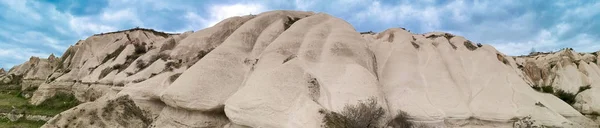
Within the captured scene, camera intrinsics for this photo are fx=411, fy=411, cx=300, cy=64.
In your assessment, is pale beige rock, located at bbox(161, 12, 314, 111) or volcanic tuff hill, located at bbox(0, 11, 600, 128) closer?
volcanic tuff hill, located at bbox(0, 11, 600, 128)

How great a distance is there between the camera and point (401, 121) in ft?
49.6

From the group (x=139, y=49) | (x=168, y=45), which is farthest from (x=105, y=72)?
(x=168, y=45)

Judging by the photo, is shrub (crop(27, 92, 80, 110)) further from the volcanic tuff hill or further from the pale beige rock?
the pale beige rock

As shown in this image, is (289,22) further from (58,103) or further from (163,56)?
(58,103)

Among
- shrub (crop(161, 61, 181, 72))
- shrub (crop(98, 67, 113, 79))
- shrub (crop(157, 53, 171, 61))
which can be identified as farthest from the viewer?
shrub (crop(98, 67, 113, 79))

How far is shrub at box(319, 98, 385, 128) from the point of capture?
41.9 ft

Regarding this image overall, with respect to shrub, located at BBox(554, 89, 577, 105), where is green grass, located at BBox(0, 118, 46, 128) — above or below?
below

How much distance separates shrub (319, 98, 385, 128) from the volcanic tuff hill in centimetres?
20

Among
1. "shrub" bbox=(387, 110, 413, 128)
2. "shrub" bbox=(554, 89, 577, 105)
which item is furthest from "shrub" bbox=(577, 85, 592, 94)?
"shrub" bbox=(387, 110, 413, 128)

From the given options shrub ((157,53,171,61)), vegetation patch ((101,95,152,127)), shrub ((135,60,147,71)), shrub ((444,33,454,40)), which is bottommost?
vegetation patch ((101,95,152,127))

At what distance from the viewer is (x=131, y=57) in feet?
86.3

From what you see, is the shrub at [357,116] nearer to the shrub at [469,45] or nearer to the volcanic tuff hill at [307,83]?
the volcanic tuff hill at [307,83]

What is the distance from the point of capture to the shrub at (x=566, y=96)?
2572 centimetres

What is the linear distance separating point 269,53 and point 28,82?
3376 centimetres
